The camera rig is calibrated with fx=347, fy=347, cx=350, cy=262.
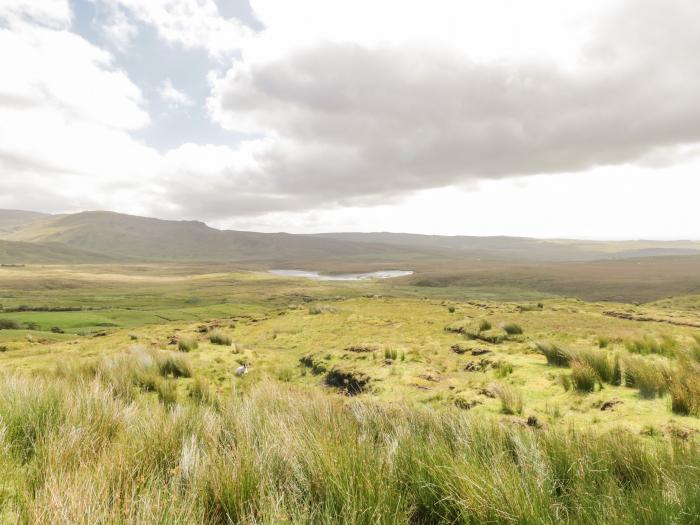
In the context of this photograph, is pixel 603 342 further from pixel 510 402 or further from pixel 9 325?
pixel 9 325

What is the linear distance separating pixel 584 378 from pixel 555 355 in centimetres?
233

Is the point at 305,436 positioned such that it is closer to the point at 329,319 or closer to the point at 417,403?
the point at 417,403

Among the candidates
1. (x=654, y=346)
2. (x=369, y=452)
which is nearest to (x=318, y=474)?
(x=369, y=452)

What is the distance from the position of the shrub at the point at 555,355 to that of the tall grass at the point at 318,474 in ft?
19.0

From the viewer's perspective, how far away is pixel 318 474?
113 inches

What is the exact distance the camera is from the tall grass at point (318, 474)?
232 cm

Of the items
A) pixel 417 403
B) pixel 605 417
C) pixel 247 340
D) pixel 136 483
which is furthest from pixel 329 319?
pixel 136 483

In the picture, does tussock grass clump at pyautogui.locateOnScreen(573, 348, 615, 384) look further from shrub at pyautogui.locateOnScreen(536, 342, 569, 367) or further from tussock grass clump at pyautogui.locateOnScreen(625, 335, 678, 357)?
tussock grass clump at pyautogui.locateOnScreen(625, 335, 678, 357)

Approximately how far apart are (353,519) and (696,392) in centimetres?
606

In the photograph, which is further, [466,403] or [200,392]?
[200,392]

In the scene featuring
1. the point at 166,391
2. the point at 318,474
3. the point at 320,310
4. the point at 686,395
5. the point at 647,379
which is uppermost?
the point at 318,474

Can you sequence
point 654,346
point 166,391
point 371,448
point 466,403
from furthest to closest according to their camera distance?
point 654,346, point 166,391, point 466,403, point 371,448

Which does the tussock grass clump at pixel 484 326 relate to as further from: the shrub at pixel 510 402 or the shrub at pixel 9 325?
the shrub at pixel 9 325

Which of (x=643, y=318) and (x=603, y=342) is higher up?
(x=603, y=342)
